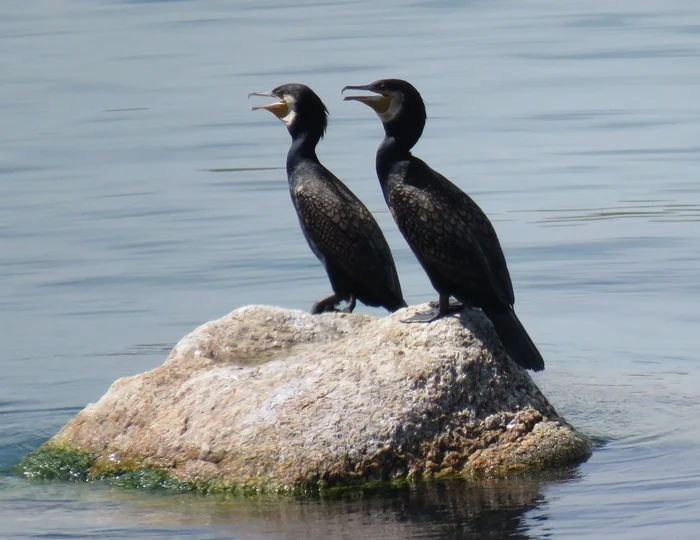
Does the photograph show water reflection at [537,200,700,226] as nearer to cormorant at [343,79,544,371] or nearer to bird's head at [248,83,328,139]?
bird's head at [248,83,328,139]

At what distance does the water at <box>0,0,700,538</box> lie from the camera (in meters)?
6.88

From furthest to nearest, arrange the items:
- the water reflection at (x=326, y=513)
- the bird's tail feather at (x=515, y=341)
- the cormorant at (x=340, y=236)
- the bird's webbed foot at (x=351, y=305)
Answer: the bird's webbed foot at (x=351, y=305) → the cormorant at (x=340, y=236) → the bird's tail feather at (x=515, y=341) → the water reflection at (x=326, y=513)

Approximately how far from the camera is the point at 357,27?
2659 cm

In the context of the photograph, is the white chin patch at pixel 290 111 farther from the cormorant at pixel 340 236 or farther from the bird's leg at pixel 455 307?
the bird's leg at pixel 455 307

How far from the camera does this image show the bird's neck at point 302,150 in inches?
348

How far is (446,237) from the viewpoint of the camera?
726 cm

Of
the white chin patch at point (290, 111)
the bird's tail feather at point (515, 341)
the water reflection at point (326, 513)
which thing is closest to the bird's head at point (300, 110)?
the white chin patch at point (290, 111)

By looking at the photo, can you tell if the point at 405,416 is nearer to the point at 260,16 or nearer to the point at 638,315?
the point at 638,315

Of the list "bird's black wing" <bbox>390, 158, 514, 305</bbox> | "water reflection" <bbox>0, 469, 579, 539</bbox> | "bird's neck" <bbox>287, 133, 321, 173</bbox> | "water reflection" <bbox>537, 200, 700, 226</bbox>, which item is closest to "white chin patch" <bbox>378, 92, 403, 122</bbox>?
"bird's black wing" <bbox>390, 158, 514, 305</bbox>

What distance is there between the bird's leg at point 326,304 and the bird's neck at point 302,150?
77cm

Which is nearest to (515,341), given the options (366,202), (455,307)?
(455,307)

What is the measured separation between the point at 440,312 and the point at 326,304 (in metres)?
1.39

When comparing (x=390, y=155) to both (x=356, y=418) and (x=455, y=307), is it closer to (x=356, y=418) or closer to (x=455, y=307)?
(x=455, y=307)

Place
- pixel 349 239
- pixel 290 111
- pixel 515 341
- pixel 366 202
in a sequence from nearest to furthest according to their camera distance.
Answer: pixel 515 341 → pixel 349 239 → pixel 290 111 → pixel 366 202
